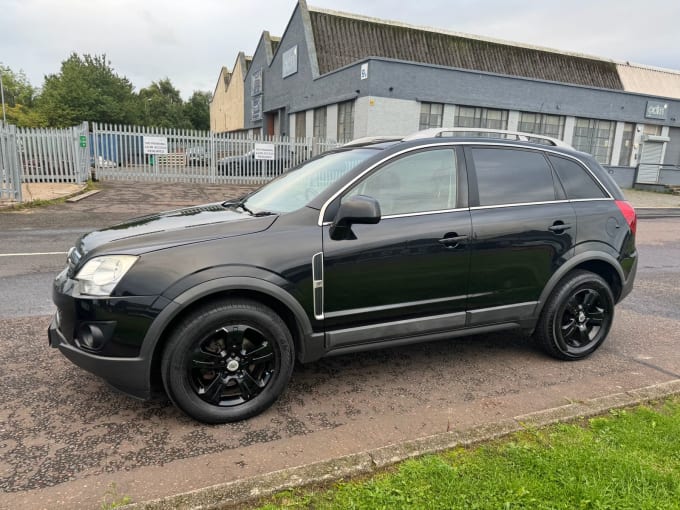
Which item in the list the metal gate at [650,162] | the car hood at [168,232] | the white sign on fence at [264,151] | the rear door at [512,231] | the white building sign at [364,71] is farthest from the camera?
the metal gate at [650,162]

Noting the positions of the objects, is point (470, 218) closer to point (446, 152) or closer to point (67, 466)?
point (446, 152)

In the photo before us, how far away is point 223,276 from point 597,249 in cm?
296

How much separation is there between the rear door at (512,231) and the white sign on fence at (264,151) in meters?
16.6

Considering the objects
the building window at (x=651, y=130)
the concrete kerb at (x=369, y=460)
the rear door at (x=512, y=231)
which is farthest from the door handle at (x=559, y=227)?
the building window at (x=651, y=130)

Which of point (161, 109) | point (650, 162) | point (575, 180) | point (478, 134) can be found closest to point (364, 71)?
point (478, 134)

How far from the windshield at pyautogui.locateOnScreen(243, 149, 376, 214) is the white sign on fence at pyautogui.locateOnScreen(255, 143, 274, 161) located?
52.1 feet

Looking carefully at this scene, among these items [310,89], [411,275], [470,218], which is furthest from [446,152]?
[310,89]

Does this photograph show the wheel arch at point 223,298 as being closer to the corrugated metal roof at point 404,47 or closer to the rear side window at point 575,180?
the rear side window at point 575,180

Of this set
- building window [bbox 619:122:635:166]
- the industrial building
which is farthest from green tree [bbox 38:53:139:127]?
building window [bbox 619:122:635:166]

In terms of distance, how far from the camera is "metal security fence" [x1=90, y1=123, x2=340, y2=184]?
17781mm

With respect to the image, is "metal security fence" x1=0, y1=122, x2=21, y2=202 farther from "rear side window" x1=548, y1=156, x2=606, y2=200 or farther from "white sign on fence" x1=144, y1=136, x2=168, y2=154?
"rear side window" x1=548, y1=156, x2=606, y2=200

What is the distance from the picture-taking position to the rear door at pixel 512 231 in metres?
3.50

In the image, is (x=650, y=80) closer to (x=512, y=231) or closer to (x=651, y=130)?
(x=651, y=130)

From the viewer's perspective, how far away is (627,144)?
2669 cm
